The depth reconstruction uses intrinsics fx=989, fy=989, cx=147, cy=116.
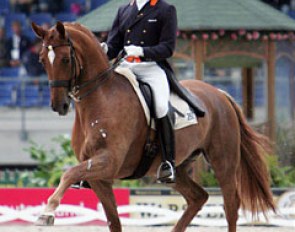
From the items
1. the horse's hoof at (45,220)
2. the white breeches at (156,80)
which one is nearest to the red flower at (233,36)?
the white breeches at (156,80)

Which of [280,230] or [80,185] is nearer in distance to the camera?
[80,185]

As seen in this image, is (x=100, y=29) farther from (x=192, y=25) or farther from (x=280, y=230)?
(x=280, y=230)

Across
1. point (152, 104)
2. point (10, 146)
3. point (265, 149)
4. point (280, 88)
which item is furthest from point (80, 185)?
point (10, 146)

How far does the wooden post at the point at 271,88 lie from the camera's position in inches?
537

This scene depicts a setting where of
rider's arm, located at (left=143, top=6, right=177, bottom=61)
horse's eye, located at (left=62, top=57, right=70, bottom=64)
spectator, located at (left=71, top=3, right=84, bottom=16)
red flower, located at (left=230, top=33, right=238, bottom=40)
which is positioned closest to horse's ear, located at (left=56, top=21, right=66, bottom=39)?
horse's eye, located at (left=62, top=57, right=70, bottom=64)

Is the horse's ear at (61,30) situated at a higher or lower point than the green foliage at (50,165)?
higher

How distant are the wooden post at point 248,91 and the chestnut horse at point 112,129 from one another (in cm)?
462

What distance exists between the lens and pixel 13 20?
20.7 metres

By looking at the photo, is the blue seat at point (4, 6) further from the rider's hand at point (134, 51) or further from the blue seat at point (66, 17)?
the rider's hand at point (134, 51)

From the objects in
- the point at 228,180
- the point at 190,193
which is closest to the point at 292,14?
the point at 228,180

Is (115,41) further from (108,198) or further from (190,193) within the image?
(190,193)

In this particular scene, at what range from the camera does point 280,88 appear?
14.1 metres

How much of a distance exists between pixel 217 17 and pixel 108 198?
5576 mm

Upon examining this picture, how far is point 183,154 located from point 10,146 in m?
8.52
